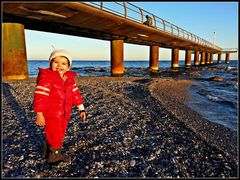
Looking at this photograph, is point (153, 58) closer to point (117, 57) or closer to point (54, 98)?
point (117, 57)

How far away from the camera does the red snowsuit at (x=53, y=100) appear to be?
325cm

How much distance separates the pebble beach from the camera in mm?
3520

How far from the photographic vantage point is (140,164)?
3723 mm

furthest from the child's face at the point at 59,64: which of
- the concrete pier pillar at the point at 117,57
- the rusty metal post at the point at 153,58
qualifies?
the rusty metal post at the point at 153,58

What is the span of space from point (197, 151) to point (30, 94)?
27.4 feet

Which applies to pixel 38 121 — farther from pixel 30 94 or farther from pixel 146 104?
pixel 30 94

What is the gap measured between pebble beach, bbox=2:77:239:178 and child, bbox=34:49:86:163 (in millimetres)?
500

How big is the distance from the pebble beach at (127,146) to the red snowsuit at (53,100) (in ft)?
2.15

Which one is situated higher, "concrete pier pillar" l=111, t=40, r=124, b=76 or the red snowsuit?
"concrete pier pillar" l=111, t=40, r=124, b=76

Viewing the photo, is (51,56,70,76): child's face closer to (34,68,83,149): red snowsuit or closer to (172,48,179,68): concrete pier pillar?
(34,68,83,149): red snowsuit

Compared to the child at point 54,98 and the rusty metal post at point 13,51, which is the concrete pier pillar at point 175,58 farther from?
the child at point 54,98

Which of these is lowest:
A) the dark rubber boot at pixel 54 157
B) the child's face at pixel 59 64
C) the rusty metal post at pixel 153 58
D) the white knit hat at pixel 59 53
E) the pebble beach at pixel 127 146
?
the pebble beach at pixel 127 146

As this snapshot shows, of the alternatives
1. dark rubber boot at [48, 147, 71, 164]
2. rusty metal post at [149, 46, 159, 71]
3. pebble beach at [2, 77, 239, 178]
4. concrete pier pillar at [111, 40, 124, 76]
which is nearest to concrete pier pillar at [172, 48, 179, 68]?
rusty metal post at [149, 46, 159, 71]

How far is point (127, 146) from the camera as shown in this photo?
14.8ft
